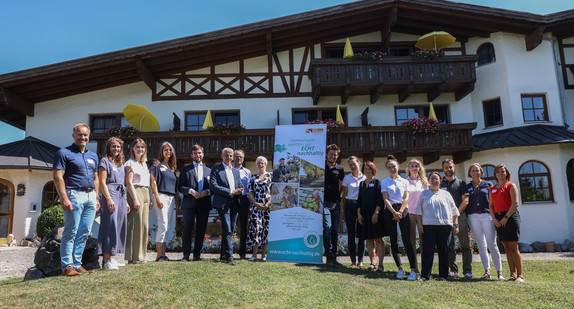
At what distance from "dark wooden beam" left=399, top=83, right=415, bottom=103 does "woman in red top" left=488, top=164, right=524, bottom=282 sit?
869 cm

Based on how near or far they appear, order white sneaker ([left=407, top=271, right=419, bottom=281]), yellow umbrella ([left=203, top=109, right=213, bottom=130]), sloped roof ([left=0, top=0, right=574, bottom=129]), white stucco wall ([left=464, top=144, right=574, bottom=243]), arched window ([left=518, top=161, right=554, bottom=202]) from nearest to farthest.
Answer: white sneaker ([left=407, top=271, right=419, bottom=281])
white stucco wall ([left=464, top=144, right=574, bottom=243])
arched window ([left=518, top=161, right=554, bottom=202])
yellow umbrella ([left=203, top=109, right=213, bottom=130])
sloped roof ([left=0, top=0, right=574, bottom=129])

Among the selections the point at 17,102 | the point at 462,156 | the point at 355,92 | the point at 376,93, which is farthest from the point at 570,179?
the point at 17,102

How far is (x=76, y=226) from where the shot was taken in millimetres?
5152

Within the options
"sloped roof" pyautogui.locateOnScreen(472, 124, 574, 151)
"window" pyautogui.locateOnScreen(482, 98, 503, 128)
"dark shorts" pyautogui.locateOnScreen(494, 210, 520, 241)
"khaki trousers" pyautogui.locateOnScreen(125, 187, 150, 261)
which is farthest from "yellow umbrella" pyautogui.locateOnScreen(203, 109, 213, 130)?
"window" pyautogui.locateOnScreen(482, 98, 503, 128)

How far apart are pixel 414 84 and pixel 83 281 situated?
1304 cm

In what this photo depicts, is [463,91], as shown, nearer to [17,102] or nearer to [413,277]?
[413,277]

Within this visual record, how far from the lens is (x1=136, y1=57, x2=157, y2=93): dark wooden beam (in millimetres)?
14477

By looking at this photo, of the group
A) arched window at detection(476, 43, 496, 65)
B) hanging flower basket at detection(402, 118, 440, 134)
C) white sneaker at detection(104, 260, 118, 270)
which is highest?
arched window at detection(476, 43, 496, 65)

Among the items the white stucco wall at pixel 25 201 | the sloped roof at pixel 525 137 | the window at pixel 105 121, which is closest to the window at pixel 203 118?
the window at pixel 105 121

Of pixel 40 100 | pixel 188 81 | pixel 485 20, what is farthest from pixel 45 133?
pixel 485 20

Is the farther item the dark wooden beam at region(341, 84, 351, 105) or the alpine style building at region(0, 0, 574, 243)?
the dark wooden beam at region(341, 84, 351, 105)

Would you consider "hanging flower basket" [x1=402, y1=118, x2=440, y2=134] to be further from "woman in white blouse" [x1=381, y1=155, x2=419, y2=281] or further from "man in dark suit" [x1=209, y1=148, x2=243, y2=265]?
"man in dark suit" [x1=209, y1=148, x2=243, y2=265]

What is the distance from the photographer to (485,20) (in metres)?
15.0

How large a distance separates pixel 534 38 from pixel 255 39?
1116 centimetres
